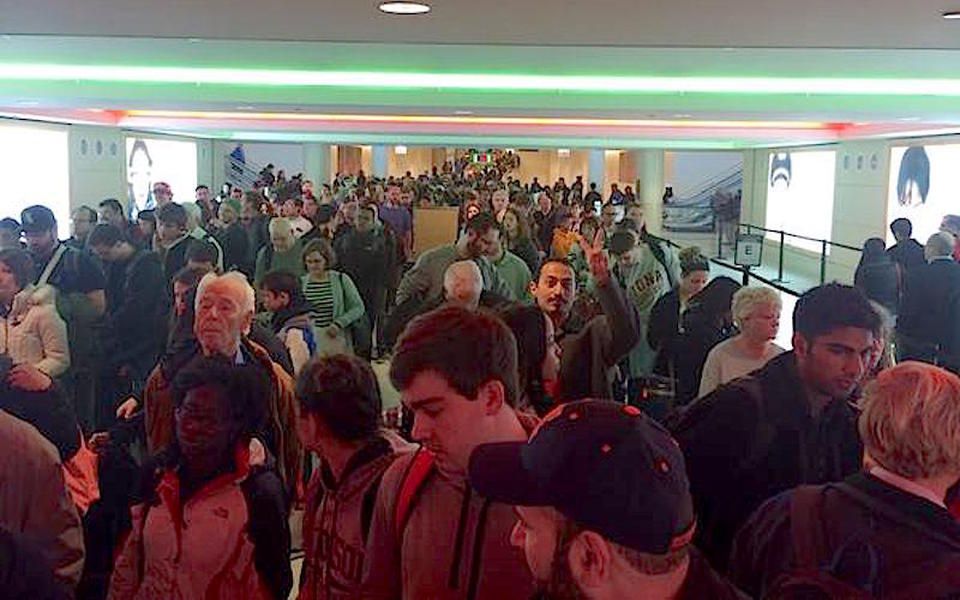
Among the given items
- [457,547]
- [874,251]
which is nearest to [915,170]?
[874,251]

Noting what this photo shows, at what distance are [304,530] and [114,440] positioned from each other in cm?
106

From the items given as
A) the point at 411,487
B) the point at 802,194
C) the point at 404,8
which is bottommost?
the point at 411,487

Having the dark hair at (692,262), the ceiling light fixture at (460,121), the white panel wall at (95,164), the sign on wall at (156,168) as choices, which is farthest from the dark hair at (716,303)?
the sign on wall at (156,168)

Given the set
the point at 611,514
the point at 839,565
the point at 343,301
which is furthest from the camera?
the point at 343,301

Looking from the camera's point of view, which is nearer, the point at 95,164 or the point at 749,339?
the point at 749,339

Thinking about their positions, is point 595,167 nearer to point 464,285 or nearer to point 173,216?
point 173,216

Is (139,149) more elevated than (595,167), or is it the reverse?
(595,167)

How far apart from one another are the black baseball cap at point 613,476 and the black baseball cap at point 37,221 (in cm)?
553

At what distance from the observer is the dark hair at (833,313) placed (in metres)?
2.92

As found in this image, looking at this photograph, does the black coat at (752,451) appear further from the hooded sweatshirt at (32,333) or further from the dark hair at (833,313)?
the hooded sweatshirt at (32,333)

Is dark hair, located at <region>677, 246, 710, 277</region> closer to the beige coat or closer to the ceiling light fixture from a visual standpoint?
the beige coat

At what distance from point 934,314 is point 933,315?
0.4 inches

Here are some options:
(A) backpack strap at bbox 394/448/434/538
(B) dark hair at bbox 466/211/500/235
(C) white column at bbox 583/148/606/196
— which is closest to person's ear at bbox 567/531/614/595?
(A) backpack strap at bbox 394/448/434/538

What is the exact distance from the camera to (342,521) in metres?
2.51
